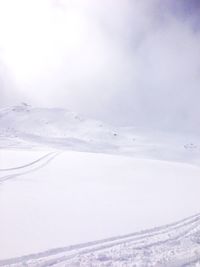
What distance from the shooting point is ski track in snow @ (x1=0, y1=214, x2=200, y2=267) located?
5.16 metres

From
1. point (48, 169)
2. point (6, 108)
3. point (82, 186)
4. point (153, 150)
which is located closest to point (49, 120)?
point (6, 108)

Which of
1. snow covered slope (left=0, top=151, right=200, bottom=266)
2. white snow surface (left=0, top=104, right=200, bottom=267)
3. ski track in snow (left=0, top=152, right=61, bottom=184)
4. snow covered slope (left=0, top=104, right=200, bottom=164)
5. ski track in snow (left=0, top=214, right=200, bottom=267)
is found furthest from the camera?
snow covered slope (left=0, top=104, right=200, bottom=164)

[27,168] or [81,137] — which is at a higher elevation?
[81,137]

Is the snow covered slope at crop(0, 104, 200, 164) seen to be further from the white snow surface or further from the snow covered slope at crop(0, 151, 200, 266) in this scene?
the snow covered slope at crop(0, 151, 200, 266)

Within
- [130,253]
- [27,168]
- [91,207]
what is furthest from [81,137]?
[130,253]

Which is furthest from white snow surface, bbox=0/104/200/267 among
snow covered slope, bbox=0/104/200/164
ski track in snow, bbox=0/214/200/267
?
snow covered slope, bbox=0/104/200/164

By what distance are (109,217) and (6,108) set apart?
3152 cm

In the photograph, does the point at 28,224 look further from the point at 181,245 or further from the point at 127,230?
the point at 181,245

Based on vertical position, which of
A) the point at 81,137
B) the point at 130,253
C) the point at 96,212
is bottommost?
the point at 130,253

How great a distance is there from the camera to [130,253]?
18.3 feet

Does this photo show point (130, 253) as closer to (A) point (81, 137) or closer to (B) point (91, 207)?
(B) point (91, 207)

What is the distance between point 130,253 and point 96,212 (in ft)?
7.23

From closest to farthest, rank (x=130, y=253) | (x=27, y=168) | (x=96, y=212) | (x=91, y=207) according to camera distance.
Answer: (x=130, y=253) < (x=96, y=212) < (x=91, y=207) < (x=27, y=168)

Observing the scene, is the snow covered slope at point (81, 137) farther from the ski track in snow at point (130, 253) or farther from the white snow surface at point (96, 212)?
the ski track in snow at point (130, 253)
